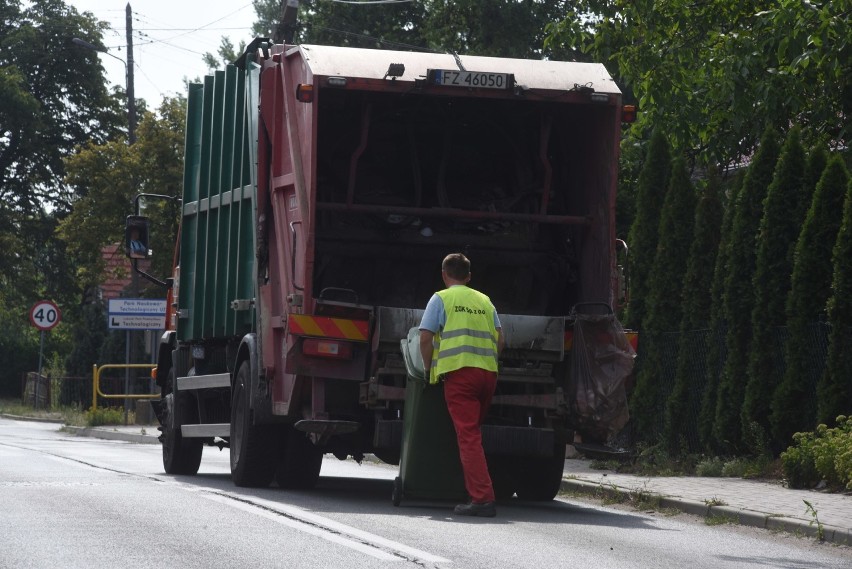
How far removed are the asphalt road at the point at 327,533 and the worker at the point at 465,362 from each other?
0.38m

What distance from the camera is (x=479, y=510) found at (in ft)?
34.3

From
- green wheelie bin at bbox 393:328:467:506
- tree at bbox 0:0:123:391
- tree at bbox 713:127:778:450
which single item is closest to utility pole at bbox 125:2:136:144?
tree at bbox 0:0:123:391

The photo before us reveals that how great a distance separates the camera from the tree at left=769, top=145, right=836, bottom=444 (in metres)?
14.4

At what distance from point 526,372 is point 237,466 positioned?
2568 millimetres

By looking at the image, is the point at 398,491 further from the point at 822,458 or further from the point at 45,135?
the point at 45,135

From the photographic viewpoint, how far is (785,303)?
583 inches

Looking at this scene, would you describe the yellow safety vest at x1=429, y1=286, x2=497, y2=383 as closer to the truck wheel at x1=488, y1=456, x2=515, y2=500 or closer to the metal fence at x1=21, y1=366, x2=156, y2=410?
the truck wheel at x1=488, y1=456, x2=515, y2=500

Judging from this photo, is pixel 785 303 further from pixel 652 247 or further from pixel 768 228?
pixel 652 247

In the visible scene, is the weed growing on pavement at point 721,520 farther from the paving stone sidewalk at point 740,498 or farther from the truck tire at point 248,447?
the truck tire at point 248,447

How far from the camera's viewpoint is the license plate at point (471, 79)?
1142cm

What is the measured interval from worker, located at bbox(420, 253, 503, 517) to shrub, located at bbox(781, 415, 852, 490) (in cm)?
325

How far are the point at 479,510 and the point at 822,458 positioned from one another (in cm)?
356

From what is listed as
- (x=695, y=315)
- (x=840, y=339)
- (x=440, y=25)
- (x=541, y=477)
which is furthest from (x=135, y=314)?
(x=541, y=477)

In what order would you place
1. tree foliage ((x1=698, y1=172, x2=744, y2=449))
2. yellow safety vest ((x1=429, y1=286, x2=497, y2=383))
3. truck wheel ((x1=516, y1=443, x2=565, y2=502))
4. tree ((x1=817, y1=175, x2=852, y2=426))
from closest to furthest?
yellow safety vest ((x1=429, y1=286, x2=497, y2=383)) → truck wheel ((x1=516, y1=443, x2=565, y2=502)) → tree ((x1=817, y1=175, x2=852, y2=426)) → tree foliage ((x1=698, y1=172, x2=744, y2=449))
